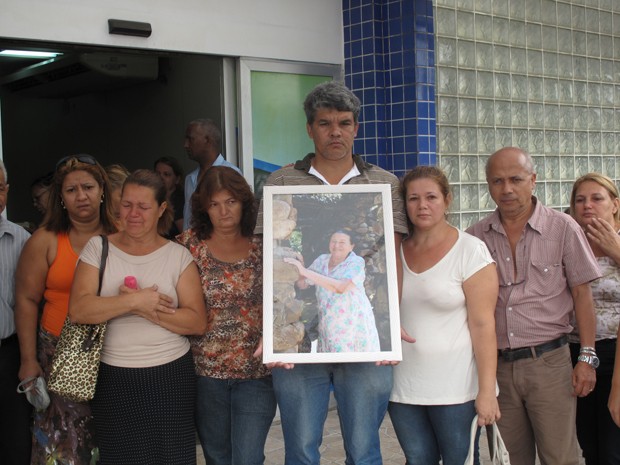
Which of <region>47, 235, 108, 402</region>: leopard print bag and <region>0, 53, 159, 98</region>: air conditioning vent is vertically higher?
<region>0, 53, 159, 98</region>: air conditioning vent

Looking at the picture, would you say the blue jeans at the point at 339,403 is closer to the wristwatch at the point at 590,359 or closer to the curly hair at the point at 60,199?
the wristwatch at the point at 590,359

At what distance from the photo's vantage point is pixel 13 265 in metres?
3.89

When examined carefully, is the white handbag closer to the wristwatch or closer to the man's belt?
the man's belt

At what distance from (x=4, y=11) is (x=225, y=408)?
9.07 feet

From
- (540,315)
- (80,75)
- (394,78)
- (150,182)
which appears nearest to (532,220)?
(540,315)

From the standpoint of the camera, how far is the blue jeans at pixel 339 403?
3.28 m

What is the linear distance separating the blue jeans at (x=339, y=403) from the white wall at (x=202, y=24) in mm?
2773

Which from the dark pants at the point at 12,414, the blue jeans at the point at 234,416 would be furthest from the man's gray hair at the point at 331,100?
the dark pants at the point at 12,414

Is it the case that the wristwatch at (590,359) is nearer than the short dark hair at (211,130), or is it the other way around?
the wristwatch at (590,359)

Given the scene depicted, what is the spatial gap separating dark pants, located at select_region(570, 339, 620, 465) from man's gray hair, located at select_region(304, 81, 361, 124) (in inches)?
62.2

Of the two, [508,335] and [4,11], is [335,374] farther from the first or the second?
[4,11]

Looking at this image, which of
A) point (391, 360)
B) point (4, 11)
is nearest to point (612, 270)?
point (391, 360)

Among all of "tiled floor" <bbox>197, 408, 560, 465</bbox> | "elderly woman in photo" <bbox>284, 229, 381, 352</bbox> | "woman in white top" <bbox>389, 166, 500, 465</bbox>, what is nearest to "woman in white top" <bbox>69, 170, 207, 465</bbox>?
"elderly woman in photo" <bbox>284, 229, 381, 352</bbox>

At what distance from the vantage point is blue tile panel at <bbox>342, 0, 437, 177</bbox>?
595 centimetres
